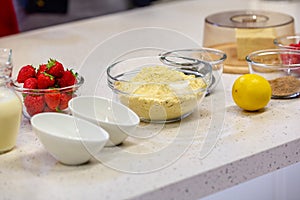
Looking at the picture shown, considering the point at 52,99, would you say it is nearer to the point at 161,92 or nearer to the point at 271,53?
the point at 161,92

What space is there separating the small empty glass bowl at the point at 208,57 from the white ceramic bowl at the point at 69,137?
38 cm

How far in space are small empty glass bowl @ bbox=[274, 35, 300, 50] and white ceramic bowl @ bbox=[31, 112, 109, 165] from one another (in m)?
0.66

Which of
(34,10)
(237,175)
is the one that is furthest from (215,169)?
(34,10)

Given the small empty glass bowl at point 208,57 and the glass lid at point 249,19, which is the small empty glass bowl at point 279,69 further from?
the glass lid at point 249,19

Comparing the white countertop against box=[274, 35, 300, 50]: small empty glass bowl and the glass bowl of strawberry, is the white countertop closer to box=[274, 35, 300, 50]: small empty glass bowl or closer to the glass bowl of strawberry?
the glass bowl of strawberry

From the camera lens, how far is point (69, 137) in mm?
1053

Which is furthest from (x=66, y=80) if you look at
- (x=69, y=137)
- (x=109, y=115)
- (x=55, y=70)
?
(x=69, y=137)

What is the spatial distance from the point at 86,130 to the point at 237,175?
0.92ft

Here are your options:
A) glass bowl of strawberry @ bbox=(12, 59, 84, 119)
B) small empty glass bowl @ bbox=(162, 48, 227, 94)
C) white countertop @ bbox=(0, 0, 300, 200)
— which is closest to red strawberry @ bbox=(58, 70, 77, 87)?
glass bowl of strawberry @ bbox=(12, 59, 84, 119)

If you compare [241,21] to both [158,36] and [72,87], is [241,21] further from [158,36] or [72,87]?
[72,87]

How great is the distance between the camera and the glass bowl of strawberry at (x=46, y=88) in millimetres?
1247

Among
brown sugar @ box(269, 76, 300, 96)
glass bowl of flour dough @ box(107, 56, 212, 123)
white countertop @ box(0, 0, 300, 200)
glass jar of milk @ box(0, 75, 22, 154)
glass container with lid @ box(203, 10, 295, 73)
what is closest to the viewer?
white countertop @ box(0, 0, 300, 200)

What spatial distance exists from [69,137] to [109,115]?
0.50ft

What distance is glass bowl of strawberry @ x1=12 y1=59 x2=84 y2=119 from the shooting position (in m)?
1.25
